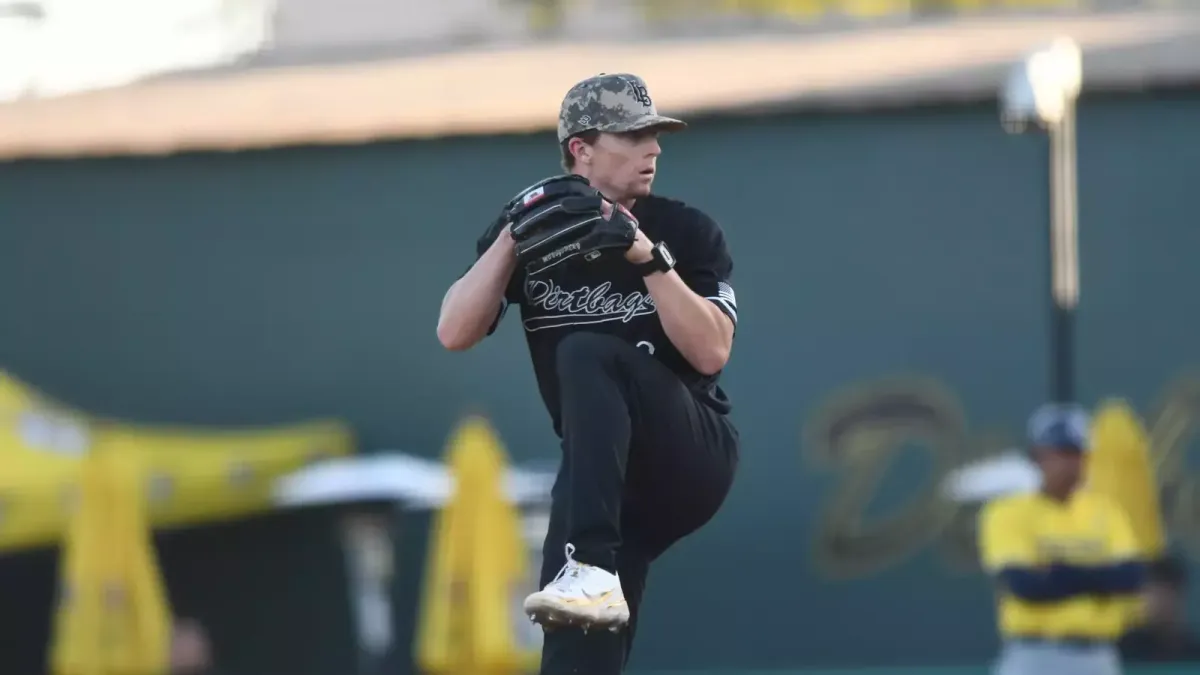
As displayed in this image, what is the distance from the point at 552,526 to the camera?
4504mm

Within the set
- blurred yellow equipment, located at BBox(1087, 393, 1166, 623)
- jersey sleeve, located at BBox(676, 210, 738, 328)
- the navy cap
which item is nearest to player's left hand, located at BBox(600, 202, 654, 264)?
jersey sleeve, located at BBox(676, 210, 738, 328)

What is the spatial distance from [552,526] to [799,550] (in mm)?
10781

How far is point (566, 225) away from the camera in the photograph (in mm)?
4215

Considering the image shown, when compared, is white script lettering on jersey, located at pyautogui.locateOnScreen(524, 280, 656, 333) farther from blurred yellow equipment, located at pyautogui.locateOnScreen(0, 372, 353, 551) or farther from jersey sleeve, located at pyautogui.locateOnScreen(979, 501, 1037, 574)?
blurred yellow equipment, located at pyautogui.locateOnScreen(0, 372, 353, 551)

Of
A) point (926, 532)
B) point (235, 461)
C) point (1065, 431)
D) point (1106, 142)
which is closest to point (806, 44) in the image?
point (1106, 142)

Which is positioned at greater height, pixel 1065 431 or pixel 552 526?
pixel 1065 431

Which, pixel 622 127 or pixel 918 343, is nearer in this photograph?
pixel 622 127

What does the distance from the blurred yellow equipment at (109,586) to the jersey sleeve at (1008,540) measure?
5.11m

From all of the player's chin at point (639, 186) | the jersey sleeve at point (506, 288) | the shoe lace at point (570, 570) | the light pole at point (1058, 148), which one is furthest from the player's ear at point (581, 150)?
the light pole at point (1058, 148)

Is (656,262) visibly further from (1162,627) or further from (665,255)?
(1162,627)

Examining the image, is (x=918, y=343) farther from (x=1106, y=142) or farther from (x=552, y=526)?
(x=552, y=526)

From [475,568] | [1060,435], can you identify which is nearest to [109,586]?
[475,568]

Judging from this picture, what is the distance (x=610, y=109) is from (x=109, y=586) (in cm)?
756

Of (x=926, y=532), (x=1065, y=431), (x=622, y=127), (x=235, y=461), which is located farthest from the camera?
(x=926, y=532)
